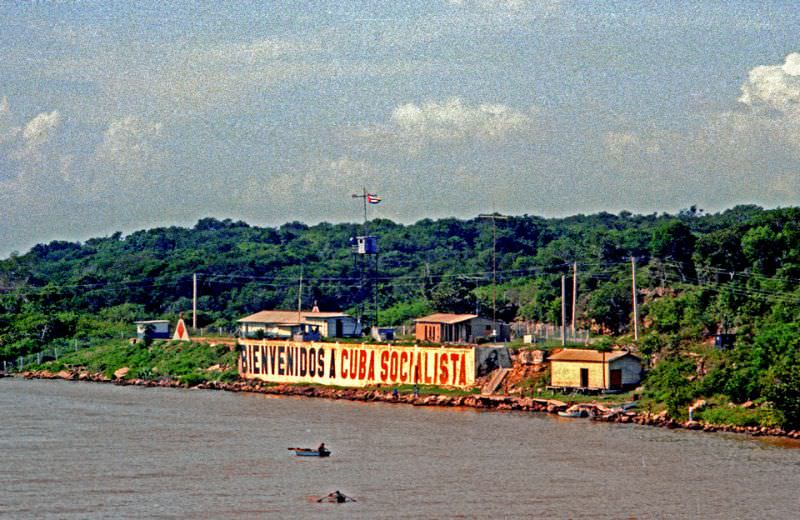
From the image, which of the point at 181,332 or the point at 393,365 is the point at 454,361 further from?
the point at 181,332

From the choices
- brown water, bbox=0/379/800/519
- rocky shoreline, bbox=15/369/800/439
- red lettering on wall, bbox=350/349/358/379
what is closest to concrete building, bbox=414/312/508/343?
red lettering on wall, bbox=350/349/358/379

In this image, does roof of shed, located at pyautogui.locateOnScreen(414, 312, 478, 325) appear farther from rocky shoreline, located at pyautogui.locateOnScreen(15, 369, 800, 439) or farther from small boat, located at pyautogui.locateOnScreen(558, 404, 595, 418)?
small boat, located at pyautogui.locateOnScreen(558, 404, 595, 418)

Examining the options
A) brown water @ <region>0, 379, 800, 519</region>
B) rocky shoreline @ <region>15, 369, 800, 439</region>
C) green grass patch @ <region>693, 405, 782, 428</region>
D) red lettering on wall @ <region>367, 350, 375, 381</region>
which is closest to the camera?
brown water @ <region>0, 379, 800, 519</region>

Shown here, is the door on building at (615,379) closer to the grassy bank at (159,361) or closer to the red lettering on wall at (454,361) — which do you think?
the red lettering on wall at (454,361)

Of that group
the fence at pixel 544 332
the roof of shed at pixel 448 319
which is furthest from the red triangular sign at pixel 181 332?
the fence at pixel 544 332

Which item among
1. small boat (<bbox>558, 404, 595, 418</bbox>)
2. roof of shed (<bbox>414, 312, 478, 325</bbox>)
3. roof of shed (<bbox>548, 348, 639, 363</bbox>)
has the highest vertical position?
roof of shed (<bbox>414, 312, 478, 325</bbox>)

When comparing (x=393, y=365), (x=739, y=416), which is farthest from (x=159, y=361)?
(x=739, y=416)


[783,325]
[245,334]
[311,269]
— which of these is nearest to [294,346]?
[245,334]
